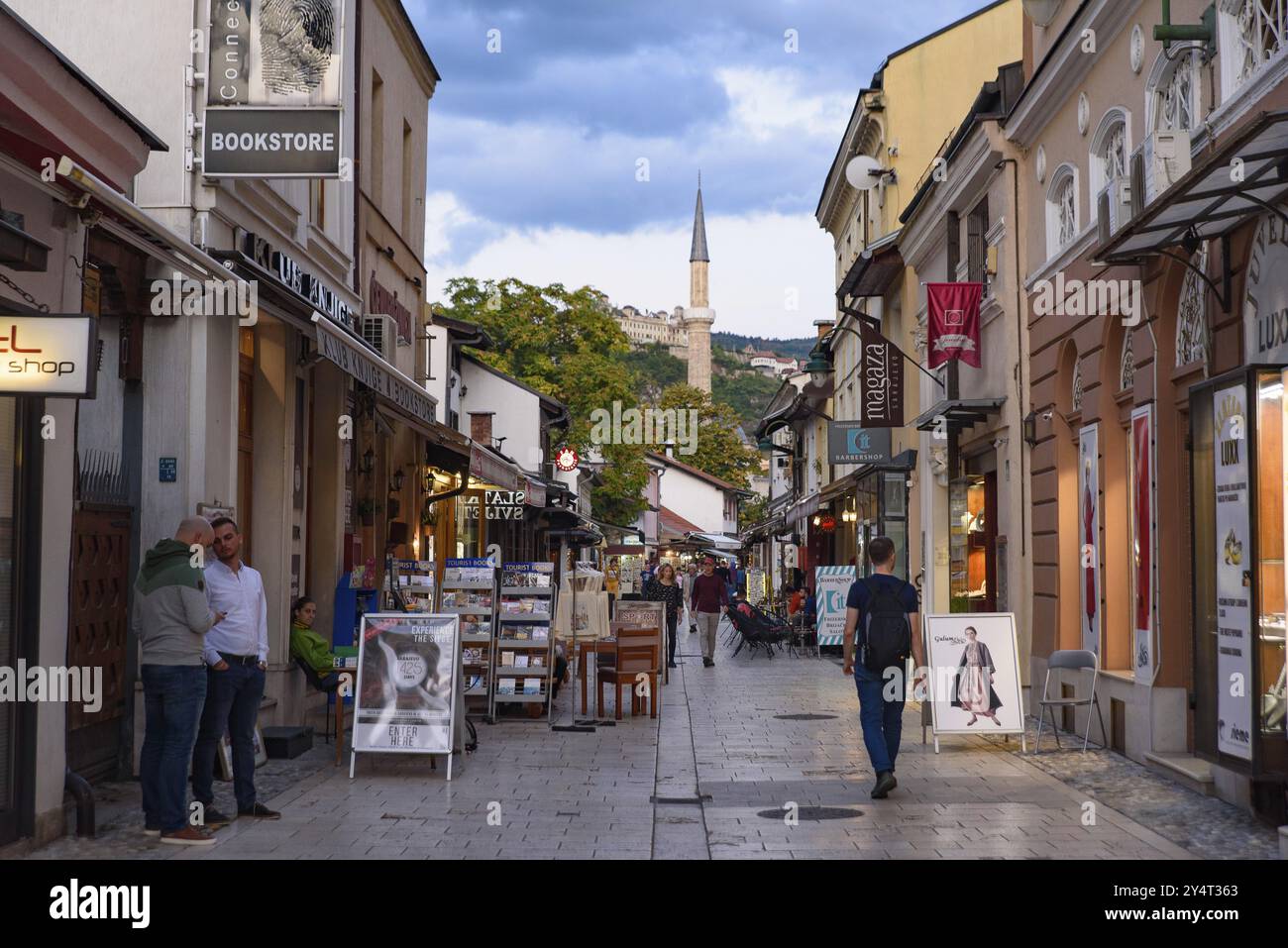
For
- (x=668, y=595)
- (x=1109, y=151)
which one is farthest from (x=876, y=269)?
(x=1109, y=151)

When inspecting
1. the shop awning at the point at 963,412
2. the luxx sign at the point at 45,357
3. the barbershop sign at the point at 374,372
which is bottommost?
the luxx sign at the point at 45,357

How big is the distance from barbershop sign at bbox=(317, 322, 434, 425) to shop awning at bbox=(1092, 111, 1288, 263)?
19.5ft

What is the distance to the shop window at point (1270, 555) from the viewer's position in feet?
28.1

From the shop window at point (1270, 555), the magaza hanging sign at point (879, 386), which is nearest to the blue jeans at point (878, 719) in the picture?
the shop window at point (1270, 555)

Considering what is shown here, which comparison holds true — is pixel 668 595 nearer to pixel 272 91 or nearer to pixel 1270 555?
pixel 272 91

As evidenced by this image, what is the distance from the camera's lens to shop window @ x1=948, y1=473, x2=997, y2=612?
62.7 feet

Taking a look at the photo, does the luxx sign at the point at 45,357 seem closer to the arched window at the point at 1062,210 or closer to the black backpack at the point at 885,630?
the black backpack at the point at 885,630

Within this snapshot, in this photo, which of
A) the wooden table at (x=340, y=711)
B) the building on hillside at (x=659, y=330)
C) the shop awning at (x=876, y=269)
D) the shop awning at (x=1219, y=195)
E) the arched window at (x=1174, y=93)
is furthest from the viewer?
the building on hillside at (x=659, y=330)

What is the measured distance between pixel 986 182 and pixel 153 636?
510 inches

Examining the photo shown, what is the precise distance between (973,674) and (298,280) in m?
7.26

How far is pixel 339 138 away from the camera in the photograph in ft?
37.2

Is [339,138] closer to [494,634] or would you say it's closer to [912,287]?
[494,634]

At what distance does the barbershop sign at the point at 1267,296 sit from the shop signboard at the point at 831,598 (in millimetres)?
16961
